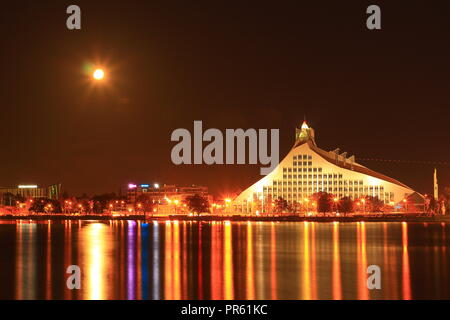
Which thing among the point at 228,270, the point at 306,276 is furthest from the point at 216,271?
the point at 306,276

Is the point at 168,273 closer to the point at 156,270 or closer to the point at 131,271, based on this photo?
the point at 156,270

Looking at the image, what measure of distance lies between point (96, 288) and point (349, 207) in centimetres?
5526

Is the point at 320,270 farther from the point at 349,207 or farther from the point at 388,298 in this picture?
the point at 349,207

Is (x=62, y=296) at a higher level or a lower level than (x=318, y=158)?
lower

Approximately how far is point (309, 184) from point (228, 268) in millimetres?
61126

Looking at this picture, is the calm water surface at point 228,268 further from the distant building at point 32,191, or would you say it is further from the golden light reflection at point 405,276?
the distant building at point 32,191

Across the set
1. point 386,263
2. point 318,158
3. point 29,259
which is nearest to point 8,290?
point 29,259

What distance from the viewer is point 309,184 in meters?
81.3

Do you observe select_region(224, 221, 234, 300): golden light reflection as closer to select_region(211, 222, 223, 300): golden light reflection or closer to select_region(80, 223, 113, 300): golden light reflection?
select_region(211, 222, 223, 300): golden light reflection

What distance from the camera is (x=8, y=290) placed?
56.0ft

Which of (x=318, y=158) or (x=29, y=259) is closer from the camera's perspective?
(x=29, y=259)

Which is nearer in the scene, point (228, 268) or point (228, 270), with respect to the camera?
point (228, 270)

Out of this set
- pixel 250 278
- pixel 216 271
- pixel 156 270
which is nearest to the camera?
pixel 250 278
